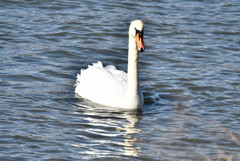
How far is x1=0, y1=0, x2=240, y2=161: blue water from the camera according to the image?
8844mm

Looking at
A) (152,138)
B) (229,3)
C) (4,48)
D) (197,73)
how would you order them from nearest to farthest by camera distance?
1. (152,138)
2. (197,73)
3. (4,48)
4. (229,3)

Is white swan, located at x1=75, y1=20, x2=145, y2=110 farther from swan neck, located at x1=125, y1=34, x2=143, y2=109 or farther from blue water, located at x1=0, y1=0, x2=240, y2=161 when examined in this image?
blue water, located at x1=0, y1=0, x2=240, y2=161

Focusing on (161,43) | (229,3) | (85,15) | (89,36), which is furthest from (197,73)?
(229,3)

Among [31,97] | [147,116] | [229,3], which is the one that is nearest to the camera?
[147,116]

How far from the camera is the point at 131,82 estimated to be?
10.7m

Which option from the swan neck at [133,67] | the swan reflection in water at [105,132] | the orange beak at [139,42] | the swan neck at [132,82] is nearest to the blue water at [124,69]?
the swan reflection in water at [105,132]

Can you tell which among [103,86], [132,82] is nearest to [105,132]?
[132,82]

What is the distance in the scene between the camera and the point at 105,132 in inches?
369

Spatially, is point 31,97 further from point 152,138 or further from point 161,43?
point 161,43

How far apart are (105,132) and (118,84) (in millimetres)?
1979

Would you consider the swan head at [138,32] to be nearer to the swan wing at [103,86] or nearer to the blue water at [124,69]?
the swan wing at [103,86]

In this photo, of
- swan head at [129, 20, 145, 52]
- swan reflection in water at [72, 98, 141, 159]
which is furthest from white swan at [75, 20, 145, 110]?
swan reflection in water at [72, 98, 141, 159]

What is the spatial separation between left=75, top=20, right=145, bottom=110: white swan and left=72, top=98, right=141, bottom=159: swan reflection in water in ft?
0.65

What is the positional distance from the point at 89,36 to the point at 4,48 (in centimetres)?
258
